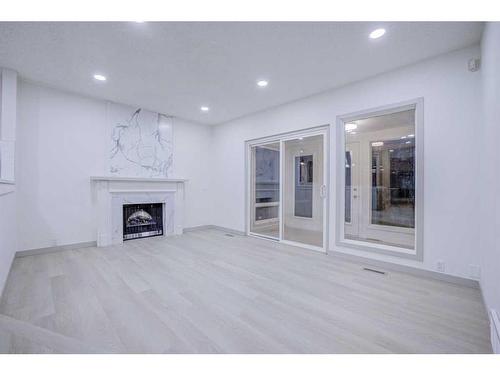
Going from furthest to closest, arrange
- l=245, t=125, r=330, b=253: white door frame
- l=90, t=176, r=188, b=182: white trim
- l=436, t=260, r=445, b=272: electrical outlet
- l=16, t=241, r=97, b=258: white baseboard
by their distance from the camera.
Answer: l=90, t=176, r=188, b=182: white trim
l=245, t=125, r=330, b=253: white door frame
l=16, t=241, r=97, b=258: white baseboard
l=436, t=260, r=445, b=272: electrical outlet

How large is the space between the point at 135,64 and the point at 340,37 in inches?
102

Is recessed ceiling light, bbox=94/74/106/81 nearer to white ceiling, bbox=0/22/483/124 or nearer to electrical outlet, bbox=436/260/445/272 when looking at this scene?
white ceiling, bbox=0/22/483/124

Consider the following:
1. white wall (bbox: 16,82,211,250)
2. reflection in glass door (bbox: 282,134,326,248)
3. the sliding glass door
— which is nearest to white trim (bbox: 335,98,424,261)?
the sliding glass door

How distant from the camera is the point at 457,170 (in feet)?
8.83

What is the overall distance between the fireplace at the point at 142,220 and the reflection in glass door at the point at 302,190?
287cm

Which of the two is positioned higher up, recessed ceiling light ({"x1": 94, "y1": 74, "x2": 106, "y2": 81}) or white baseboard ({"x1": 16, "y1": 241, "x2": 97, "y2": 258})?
recessed ceiling light ({"x1": 94, "y1": 74, "x2": 106, "y2": 81})

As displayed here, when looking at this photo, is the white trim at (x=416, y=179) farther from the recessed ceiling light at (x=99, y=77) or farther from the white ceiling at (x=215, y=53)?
the recessed ceiling light at (x=99, y=77)

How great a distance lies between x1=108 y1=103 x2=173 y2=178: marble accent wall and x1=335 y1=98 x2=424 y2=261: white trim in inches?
147

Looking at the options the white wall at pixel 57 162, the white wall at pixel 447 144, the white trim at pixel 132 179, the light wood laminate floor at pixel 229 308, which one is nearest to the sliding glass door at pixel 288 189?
the white wall at pixel 447 144

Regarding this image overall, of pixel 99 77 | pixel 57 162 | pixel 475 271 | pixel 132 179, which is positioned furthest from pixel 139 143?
pixel 475 271

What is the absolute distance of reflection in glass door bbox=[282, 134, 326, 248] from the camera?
461 centimetres

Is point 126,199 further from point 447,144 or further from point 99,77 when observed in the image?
point 447,144

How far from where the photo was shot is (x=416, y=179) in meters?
2.98

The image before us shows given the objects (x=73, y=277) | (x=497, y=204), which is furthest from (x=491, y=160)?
(x=73, y=277)
